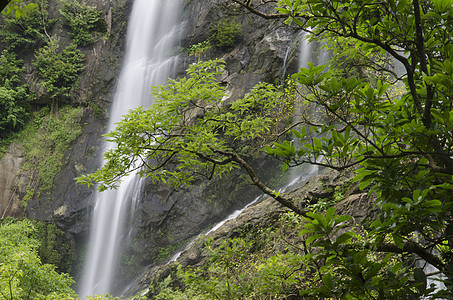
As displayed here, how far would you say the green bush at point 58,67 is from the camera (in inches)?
666

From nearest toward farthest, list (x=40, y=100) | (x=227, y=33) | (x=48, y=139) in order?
(x=227, y=33), (x=48, y=139), (x=40, y=100)

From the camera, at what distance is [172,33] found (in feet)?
59.6

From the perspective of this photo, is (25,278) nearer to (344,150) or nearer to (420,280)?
(344,150)

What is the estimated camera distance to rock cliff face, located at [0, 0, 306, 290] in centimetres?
1227

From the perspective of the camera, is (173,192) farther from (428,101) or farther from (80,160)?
(428,101)

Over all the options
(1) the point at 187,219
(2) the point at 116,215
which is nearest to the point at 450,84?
(1) the point at 187,219

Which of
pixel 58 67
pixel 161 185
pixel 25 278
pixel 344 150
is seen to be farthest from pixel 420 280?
pixel 58 67

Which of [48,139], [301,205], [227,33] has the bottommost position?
[301,205]

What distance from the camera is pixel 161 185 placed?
12.8 metres

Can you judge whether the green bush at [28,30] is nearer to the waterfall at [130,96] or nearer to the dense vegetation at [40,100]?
the dense vegetation at [40,100]

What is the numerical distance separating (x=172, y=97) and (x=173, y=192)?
9.71 meters

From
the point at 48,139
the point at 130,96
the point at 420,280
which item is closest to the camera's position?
the point at 420,280

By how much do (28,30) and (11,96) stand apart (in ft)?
13.3

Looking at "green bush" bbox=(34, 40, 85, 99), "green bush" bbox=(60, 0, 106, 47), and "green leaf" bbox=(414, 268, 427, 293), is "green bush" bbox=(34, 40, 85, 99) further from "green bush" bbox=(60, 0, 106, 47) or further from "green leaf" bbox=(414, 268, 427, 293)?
"green leaf" bbox=(414, 268, 427, 293)
